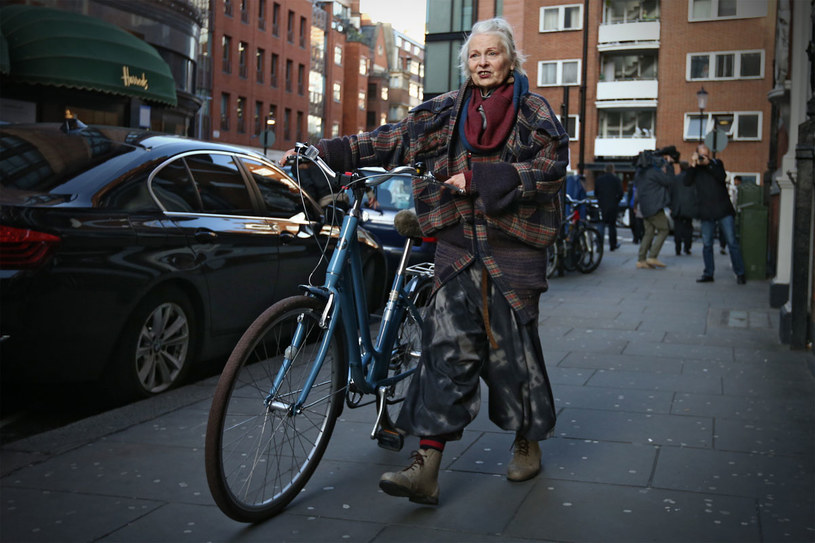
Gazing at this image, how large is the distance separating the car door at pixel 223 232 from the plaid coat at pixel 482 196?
6.57 feet

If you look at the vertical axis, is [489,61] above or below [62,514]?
above

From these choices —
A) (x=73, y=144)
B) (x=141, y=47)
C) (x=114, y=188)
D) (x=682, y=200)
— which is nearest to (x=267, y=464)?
(x=114, y=188)

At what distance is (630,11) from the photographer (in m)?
51.6

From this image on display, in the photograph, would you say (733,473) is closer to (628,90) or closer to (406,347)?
(406,347)

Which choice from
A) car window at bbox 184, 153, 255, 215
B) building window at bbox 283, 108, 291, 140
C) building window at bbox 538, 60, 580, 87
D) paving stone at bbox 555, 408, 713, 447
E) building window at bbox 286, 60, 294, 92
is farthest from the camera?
building window at bbox 283, 108, 291, 140

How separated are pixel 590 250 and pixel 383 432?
36.4ft

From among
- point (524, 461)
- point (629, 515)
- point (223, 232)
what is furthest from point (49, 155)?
point (629, 515)

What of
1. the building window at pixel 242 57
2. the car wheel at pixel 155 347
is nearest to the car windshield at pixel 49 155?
the car wheel at pixel 155 347

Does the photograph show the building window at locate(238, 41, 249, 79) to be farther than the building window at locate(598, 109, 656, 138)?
No

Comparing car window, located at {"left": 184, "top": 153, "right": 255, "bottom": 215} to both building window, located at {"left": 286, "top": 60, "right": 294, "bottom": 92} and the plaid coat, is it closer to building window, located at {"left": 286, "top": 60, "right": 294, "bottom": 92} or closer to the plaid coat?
the plaid coat

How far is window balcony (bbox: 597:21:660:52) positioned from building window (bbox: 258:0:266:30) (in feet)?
58.7

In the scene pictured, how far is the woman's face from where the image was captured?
3.83 meters

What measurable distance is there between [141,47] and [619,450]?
21.8 meters

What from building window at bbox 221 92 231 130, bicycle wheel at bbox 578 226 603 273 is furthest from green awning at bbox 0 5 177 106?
→ building window at bbox 221 92 231 130
